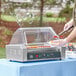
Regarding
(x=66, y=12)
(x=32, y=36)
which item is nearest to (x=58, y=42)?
(x=32, y=36)

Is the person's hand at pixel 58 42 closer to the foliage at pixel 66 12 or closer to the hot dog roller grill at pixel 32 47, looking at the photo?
the hot dog roller grill at pixel 32 47

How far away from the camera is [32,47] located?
3.52 meters

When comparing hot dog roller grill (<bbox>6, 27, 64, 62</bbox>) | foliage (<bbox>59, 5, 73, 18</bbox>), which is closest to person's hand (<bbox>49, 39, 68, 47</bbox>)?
hot dog roller grill (<bbox>6, 27, 64, 62</bbox>)

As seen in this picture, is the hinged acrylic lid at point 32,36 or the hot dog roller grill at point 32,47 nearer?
the hot dog roller grill at point 32,47

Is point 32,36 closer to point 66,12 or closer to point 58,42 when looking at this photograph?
point 58,42

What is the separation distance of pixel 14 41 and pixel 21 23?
0.30m

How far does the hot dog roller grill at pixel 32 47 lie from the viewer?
3436 mm

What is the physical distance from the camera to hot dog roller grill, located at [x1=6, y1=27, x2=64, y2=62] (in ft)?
11.3

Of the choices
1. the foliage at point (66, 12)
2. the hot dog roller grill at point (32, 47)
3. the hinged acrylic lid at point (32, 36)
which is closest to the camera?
the hot dog roller grill at point (32, 47)

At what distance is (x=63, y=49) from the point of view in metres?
3.64

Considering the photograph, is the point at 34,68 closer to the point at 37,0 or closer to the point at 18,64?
the point at 18,64

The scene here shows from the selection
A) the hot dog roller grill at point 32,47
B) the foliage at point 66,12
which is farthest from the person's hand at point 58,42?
the foliage at point 66,12

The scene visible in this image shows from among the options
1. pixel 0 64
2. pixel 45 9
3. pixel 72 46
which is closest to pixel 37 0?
pixel 45 9

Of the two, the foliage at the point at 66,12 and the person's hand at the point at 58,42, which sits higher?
the foliage at the point at 66,12
